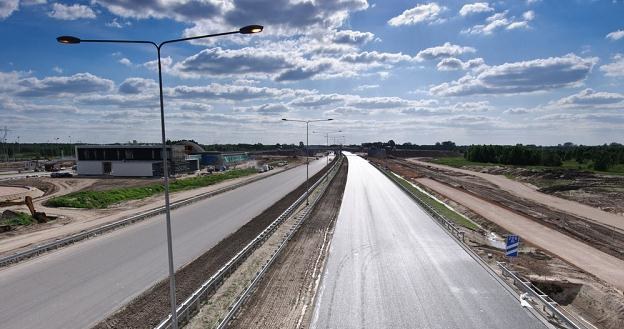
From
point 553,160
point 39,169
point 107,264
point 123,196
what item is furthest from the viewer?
point 553,160

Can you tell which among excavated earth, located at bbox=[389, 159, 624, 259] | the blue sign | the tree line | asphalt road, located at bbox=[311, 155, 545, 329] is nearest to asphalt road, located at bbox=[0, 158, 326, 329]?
asphalt road, located at bbox=[311, 155, 545, 329]

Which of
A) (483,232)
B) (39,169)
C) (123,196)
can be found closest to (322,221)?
(483,232)

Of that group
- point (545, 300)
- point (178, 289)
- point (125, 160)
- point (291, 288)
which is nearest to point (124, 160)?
point (125, 160)

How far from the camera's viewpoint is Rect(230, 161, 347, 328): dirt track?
50.1 feet

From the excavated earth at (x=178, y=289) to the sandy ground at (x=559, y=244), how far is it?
20660 millimetres

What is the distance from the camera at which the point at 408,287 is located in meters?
19.3

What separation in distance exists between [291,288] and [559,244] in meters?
23.0

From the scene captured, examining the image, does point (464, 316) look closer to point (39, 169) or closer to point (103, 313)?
point (103, 313)

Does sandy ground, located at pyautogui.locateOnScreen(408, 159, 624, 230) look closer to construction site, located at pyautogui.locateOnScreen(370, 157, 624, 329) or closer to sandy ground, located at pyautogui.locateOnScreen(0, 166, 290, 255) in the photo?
construction site, located at pyautogui.locateOnScreen(370, 157, 624, 329)

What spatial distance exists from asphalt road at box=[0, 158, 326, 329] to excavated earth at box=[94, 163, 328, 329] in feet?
2.03

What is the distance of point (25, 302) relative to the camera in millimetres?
17734

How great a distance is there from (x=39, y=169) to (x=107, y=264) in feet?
344

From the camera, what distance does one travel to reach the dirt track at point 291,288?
1527 centimetres

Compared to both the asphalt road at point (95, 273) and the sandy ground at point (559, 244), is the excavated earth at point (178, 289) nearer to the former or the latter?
the asphalt road at point (95, 273)
